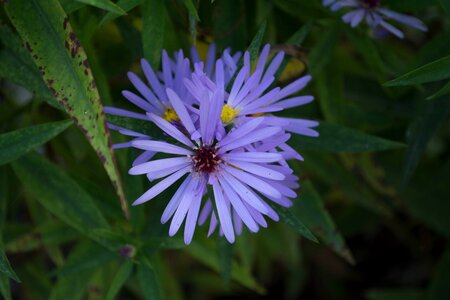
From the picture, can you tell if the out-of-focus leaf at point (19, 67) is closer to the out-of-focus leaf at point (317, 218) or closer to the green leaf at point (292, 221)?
the green leaf at point (292, 221)

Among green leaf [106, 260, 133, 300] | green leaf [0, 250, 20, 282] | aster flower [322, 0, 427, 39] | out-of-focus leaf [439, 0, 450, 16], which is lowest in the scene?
green leaf [0, 250, 20, 282]

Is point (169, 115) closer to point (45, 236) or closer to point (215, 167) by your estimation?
point (215, 167)

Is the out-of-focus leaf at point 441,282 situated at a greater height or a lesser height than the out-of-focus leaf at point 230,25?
lesser

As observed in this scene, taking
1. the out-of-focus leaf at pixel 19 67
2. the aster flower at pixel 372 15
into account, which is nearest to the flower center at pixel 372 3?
the aster flower at pixel 372 15

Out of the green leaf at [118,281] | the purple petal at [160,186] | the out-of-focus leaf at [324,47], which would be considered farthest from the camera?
the out-of-focus leaf at [324,47]

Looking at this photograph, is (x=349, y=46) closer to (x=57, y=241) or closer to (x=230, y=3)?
(x=230, y=3)

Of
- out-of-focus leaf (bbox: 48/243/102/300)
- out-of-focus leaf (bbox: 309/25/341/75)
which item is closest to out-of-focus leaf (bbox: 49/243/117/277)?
out-of-focus leaf (bbox: 48/243/102/300)

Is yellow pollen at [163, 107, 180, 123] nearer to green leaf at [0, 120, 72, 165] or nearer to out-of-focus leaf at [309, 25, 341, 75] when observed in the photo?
green leaf at [0, 120, 72, 165]

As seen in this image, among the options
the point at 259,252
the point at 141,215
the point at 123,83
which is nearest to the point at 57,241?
the point at 141,215
